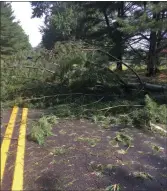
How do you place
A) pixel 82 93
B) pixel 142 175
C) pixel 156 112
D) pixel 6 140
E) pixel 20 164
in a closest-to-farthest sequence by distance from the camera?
pixel 142 175 → pixel 20 164 → pixel 6 140 → pixel 156 112 → pixel 82 93

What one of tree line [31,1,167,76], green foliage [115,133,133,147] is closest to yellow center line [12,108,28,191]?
green foliage [115,133,133,147]

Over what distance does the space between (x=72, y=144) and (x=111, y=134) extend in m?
0.90

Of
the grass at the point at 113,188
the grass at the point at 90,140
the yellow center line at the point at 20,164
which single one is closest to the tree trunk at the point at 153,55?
the yellow center line at the point at 20,164

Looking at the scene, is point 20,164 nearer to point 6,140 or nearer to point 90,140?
point 6,140

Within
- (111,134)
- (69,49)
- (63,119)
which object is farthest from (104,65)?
(111,134)

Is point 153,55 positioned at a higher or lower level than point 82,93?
higher

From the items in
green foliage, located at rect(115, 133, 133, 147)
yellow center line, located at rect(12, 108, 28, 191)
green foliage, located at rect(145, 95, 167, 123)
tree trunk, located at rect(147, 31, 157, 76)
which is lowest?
yellow center line, located at rect(12, 108, 28, 191)

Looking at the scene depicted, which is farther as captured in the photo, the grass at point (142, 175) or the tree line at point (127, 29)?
the tree line at point (127, 29)

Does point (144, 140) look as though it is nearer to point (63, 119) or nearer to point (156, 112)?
point (156, 112)

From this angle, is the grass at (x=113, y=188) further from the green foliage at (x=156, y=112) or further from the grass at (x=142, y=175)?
the green foliage at (x=156, y=112)

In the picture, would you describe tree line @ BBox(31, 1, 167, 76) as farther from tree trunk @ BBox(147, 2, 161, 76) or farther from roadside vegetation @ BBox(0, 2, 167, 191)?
roadside vegetation @ BBox(0, 2, 167, 191)

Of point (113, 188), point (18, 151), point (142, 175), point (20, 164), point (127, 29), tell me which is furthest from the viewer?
point (127, 29)

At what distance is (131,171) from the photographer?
3674 millimetres

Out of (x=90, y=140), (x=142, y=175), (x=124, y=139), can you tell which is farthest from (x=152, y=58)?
(x=142, y=175)
